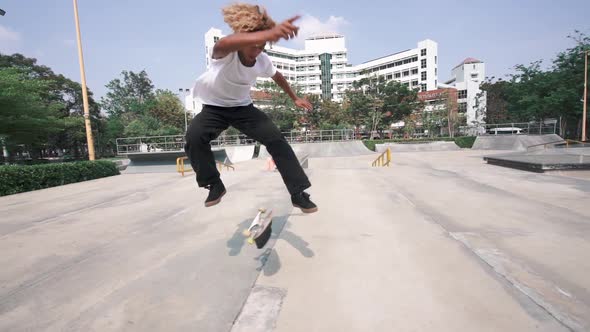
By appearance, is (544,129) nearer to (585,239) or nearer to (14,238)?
(585,239)

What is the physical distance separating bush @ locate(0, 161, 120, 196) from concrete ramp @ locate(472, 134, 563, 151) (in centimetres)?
3722

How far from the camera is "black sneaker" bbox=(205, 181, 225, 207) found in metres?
2.88

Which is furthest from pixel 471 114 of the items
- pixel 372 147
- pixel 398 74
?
pixel 372 147

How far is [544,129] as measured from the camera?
34.1 metres

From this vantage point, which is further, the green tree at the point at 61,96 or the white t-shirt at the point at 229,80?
the green tree at the point at 61,96

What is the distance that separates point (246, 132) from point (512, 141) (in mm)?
37291

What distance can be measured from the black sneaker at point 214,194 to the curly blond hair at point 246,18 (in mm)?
1595

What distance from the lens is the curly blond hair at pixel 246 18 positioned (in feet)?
6.36

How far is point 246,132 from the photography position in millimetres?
2758

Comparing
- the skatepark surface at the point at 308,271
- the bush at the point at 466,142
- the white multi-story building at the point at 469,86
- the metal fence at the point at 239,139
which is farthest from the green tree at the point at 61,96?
the white multi-story building at the point at 469,86

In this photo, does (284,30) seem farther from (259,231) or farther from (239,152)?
(239,152)

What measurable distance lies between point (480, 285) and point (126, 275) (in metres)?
3.24

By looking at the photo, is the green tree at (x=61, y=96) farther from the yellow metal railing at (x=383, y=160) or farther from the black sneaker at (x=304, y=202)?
the black sneaker at (x=304, y=202)

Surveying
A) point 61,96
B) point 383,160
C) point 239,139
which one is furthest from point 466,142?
point 61,96
